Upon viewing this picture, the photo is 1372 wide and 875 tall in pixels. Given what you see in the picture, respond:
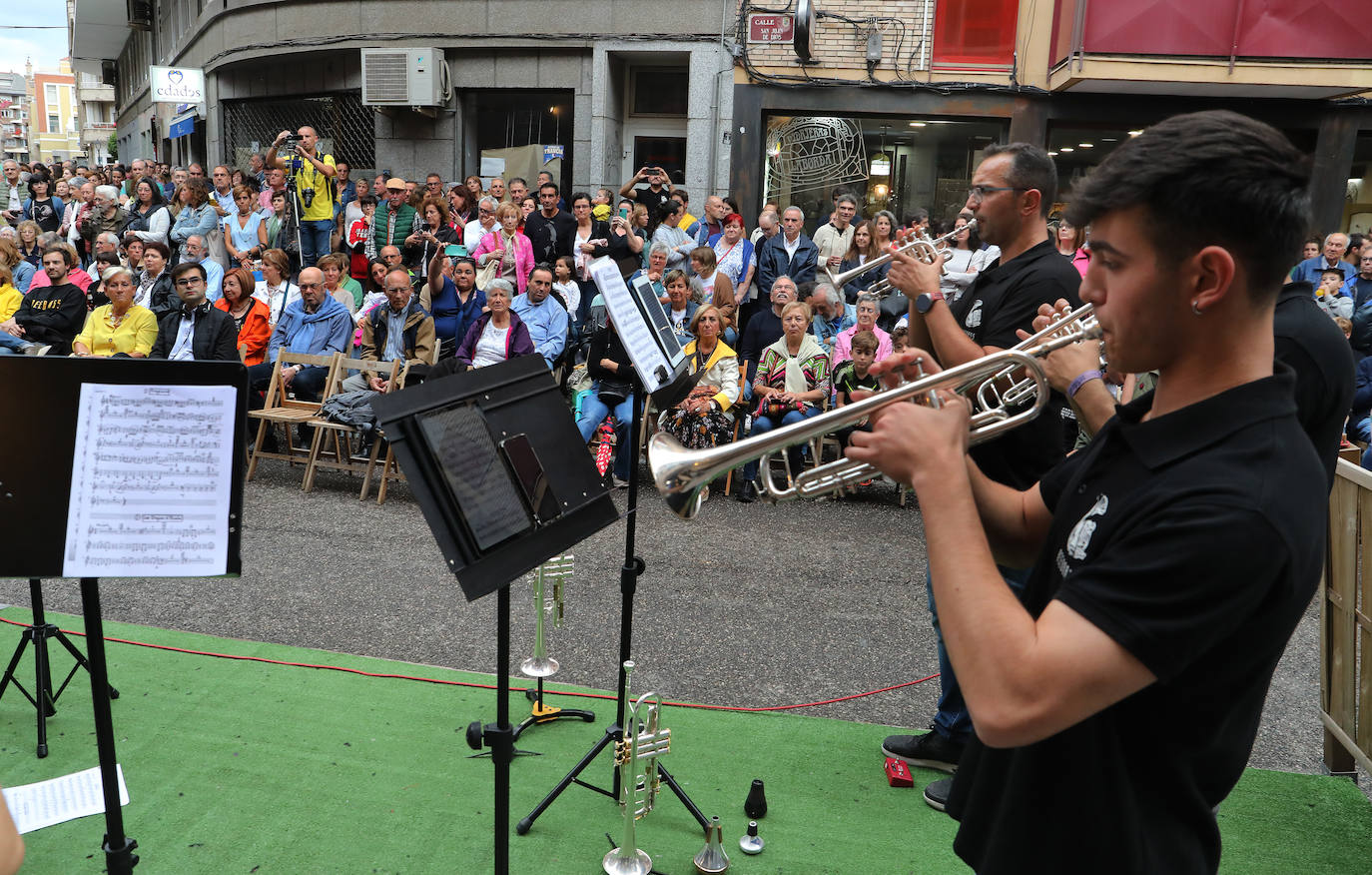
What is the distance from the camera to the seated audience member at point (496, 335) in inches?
285

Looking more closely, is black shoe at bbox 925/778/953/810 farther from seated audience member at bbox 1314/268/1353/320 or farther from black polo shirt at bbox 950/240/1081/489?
seated audience member at bbox 1314/268/1353/320

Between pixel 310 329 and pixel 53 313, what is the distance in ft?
7.29

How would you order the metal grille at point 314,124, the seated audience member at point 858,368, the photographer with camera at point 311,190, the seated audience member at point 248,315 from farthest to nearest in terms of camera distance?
the metal grille at point 314,124, the photographer with camera at point 311,190, the seated audience member at point 248,315, the seated audience member at point 858,368

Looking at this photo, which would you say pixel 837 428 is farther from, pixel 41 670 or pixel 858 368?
pixel 858 368

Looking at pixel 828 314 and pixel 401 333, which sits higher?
pixel 828 314

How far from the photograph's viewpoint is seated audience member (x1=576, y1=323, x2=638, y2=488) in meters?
7.00

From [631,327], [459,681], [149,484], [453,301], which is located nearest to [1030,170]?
[631,327]

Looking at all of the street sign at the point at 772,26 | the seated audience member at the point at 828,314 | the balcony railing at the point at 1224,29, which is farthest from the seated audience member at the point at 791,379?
the balcony railing at the point at 1224,29

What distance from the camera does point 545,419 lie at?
2598 mm

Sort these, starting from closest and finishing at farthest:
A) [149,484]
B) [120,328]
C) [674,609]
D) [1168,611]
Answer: [1168,611]
[149,484]
[674,609]
[120,328]

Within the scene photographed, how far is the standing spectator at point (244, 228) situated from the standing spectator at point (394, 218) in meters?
1.44

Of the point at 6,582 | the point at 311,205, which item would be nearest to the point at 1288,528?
the point at 6,582

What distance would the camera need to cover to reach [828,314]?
25.1 feet

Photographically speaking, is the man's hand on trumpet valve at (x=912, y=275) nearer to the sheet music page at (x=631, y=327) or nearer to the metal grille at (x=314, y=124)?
the sheet music page at (x=631, y=327)
